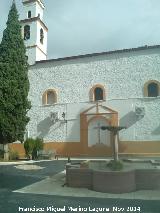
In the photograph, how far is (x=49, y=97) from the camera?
2477cm

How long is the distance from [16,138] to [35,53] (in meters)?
10.3

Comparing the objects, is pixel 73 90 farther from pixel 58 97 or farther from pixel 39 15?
pixel 39 15

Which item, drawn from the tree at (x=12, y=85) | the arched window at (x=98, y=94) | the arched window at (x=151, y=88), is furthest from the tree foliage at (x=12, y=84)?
the arched window at (x=151, y=88)

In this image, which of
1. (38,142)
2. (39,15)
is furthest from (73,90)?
(39,15)

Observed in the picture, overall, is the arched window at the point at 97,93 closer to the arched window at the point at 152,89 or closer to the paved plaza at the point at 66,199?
the arched window at the point at 152,89

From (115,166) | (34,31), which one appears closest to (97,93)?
(34,31)

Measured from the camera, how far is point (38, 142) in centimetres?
2062

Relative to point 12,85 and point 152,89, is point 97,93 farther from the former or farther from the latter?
point 12,85

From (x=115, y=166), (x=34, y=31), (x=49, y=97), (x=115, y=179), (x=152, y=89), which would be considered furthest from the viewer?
(x=34, y=31)

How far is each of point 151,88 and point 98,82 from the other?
4.24m

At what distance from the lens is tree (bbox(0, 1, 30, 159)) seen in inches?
753

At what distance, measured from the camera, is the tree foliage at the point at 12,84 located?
62.7 ft

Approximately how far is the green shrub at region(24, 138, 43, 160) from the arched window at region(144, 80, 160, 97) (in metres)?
8.95

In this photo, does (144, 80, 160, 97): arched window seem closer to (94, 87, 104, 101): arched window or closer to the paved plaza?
(94, 87, 104, 101): arched window
